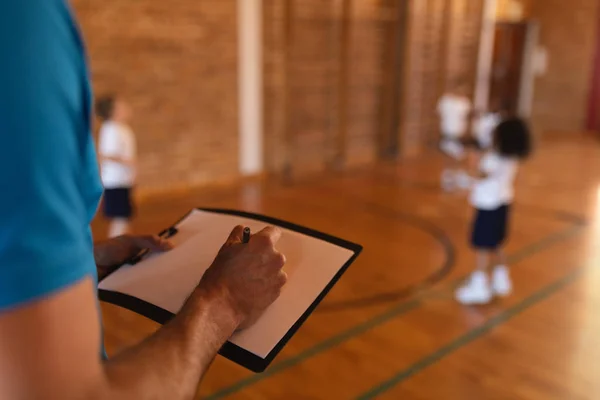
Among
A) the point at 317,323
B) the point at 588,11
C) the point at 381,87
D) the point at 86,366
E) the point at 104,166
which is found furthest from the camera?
the point at 588,11

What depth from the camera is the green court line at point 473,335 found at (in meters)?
2.25

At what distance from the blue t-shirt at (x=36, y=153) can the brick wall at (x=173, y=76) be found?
4.31m

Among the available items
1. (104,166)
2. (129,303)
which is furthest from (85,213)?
(104,166)

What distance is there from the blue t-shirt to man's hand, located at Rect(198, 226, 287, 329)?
0.93 ft

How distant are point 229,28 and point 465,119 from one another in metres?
2.50

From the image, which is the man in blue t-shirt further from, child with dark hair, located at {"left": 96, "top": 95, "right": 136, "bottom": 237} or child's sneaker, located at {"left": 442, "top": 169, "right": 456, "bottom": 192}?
child's sneaker, located at {"left": 442, "top": 169, "right": 456, "bottom": 192}

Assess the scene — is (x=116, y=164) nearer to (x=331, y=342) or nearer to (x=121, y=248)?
(x=331, y=342)

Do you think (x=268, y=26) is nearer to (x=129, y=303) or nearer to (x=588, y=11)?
(x=129, y=303)

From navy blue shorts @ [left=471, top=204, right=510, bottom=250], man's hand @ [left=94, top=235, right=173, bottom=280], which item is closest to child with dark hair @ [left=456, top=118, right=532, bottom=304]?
navy blue shorts @ [left=471, top=204, right=510, bottom=250]

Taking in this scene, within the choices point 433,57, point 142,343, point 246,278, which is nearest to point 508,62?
point 433,57

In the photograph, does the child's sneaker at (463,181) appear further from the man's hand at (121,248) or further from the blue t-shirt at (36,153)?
the blue t-shirt at (36,153)

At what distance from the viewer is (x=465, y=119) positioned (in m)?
5.63

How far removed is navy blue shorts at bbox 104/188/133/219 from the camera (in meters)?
3.41

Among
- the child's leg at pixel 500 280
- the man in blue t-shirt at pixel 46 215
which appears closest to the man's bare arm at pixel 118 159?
the child's leg at pixel 500 280
